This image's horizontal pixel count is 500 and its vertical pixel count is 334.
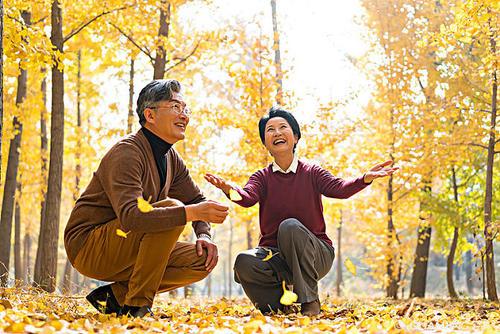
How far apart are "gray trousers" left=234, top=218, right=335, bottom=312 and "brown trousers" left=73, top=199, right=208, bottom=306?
50 centimetres

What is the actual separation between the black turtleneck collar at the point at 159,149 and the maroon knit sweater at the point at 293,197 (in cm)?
76

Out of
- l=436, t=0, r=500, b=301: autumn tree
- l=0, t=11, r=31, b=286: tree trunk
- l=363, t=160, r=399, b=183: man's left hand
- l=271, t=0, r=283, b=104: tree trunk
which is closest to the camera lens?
l=363, t=160, r=399, b=183: man's left hand

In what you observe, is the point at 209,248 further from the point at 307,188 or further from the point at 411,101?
the point at 411,101

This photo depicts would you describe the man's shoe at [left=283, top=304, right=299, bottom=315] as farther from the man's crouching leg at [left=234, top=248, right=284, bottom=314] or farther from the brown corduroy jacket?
the brown corduroy jacket

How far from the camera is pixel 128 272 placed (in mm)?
3939

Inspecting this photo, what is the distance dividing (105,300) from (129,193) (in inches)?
39.0

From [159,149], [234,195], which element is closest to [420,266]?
[234,195]

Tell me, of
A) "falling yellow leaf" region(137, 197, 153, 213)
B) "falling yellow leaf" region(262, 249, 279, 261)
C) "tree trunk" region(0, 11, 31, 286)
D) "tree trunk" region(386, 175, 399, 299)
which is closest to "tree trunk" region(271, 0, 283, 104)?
"tree trunk" region(386, 175, 399, 299)

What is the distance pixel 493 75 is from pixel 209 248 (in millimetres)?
5141

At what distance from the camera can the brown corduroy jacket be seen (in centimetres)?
347

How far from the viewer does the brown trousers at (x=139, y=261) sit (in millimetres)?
3623

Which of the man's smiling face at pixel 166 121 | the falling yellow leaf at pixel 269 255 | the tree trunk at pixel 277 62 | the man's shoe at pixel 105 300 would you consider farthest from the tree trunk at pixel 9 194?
the falling yellow leaf at pixel 269 255

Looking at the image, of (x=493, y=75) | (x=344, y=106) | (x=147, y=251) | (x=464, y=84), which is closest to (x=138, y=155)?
(x=147, y=251)

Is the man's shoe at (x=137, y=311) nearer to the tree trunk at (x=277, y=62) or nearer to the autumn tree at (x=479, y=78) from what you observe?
the autumn tree at (x=479, y=78)
